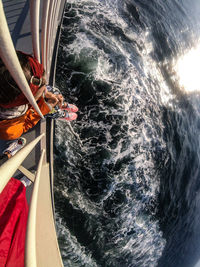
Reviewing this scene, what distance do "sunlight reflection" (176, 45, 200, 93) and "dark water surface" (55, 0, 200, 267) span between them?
0.38 meters

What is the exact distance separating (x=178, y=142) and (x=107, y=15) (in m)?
5.67

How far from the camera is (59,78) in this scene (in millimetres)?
4309

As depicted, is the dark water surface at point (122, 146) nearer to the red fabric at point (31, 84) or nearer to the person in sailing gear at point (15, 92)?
the person in sailing gear at point (15, 92)

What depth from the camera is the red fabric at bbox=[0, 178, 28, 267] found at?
121 cm

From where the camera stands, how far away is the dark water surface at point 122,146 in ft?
12.7

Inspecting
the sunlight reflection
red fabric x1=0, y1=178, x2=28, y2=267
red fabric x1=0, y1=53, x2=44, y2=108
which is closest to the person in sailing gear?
red fabric x1=0, y1=53, x2=44, y2=108

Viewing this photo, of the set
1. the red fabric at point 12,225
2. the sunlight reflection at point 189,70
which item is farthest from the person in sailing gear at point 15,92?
the sunlight reflection at point 189,70

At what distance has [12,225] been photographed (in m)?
1.35

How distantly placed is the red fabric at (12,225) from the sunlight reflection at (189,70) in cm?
777

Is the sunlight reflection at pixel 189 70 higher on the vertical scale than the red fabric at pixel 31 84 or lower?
higher

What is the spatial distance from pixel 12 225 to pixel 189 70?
934cm

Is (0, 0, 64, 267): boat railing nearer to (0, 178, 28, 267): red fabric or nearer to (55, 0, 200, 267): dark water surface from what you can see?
(0, 178, 28, 267): red fabric

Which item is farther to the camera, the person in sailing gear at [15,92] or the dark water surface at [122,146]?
the dark water surface at [122,146]

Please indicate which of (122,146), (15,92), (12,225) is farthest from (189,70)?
(12,225)
